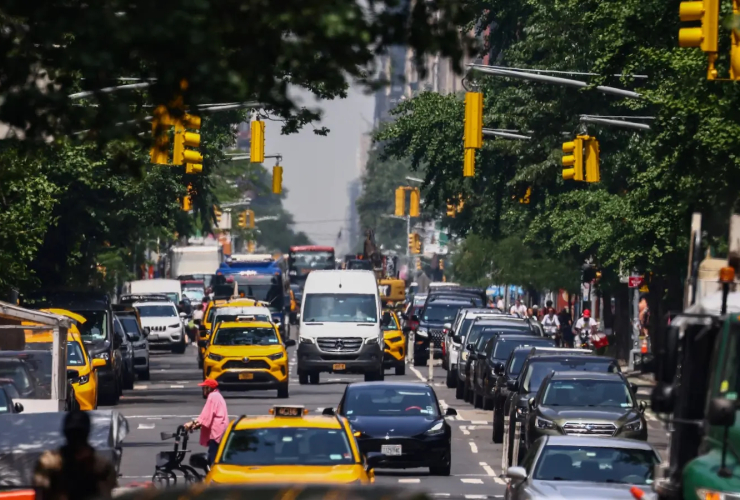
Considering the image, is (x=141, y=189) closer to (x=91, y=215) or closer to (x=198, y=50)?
(x=91, y=215)

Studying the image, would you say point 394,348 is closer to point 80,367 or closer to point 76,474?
point 80,367

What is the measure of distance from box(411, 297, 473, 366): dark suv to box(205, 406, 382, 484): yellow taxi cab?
1411 inches

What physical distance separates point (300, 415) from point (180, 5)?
8.31 meters

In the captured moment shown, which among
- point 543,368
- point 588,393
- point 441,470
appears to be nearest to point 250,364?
point 543,368

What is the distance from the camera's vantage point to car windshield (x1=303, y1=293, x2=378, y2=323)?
43594mm

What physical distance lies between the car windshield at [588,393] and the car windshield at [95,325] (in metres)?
16.4

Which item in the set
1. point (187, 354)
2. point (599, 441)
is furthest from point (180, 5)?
point (187, 354)

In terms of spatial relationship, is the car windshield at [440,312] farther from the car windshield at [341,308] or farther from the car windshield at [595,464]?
the car windshield at [595,464]

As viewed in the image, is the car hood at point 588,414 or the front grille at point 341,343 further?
the front grille at point 341,343

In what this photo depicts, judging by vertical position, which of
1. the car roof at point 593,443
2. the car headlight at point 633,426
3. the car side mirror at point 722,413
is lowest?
the car headlight at point 633,426

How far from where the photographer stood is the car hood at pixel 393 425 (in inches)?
950

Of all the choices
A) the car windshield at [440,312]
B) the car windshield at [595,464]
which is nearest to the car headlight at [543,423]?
the car windshield at [595,464]

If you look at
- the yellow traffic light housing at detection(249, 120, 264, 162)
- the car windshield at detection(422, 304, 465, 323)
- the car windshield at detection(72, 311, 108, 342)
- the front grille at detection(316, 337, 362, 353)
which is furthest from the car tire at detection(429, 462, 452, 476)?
the car windshield at detection(422, 304, 465, 323)

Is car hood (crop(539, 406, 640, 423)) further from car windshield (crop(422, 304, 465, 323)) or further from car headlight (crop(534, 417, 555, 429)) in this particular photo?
car windshield (crop(422, 304, 465, 323))
